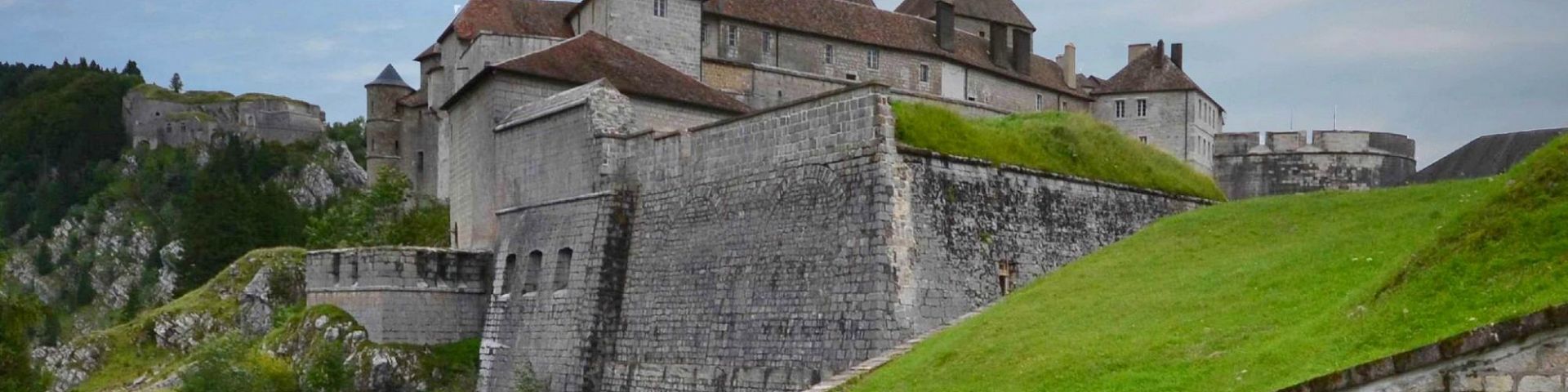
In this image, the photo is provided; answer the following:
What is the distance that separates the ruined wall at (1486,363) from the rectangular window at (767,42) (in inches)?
1811

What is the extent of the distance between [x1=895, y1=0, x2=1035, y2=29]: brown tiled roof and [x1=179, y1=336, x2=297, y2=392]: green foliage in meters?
34.7

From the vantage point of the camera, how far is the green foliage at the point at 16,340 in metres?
29.7

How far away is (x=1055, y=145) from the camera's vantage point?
3127 cm

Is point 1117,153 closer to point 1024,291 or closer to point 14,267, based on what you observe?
point 1024,291

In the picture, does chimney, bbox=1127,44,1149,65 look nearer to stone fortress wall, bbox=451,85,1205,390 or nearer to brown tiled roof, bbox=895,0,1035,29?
brown tiled roof, bbox=895,0,1035,29

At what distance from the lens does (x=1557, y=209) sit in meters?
15.9

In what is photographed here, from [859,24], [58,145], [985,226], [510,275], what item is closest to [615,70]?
[510,275]

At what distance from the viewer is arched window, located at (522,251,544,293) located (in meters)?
35.4

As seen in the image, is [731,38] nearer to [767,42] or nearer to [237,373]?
[767,42]

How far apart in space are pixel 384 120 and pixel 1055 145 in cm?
5139

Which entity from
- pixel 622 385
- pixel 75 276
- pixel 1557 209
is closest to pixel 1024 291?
pixel 622 385

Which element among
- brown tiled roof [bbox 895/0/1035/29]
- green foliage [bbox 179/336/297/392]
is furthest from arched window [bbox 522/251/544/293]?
brown tiled roof [bbox 895/0/1035/29]

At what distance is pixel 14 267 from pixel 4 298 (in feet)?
278

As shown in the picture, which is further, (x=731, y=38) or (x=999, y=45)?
(x=999, y=45)
